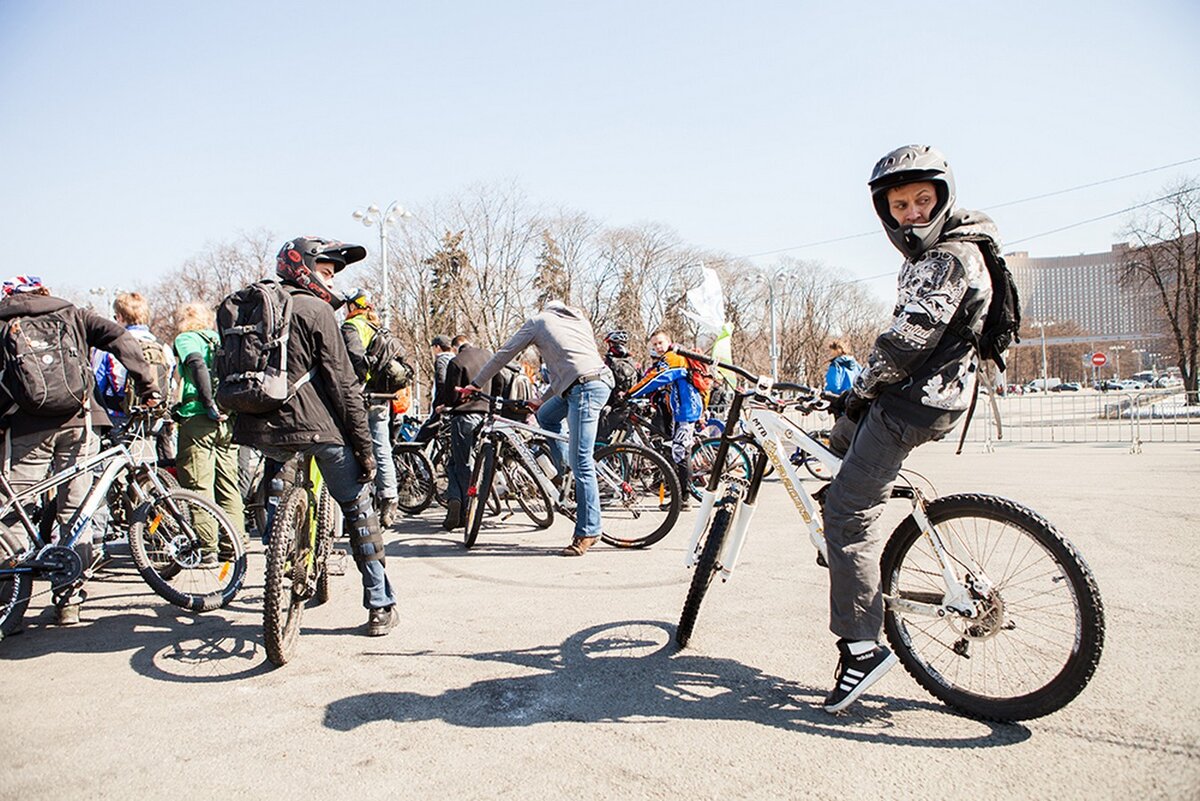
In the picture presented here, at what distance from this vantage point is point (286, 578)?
3.95 meters

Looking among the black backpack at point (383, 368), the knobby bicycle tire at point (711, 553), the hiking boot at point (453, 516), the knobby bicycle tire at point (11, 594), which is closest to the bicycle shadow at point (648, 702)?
→ the knobby bicycle tire at point (711, 553)

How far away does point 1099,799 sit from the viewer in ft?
8.00

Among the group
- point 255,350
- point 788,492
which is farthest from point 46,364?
point 788,492

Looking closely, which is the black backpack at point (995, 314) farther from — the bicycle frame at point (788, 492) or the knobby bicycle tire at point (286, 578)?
the knobby bicycle tire at point (286, 578)

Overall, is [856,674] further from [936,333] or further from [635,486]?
[635,486]

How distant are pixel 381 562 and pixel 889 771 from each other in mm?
2756

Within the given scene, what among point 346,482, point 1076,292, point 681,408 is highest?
point 1076,292

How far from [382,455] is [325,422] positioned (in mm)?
3104

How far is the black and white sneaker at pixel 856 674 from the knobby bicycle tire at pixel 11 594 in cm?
419

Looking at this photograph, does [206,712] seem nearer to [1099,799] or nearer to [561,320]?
[1099,799]

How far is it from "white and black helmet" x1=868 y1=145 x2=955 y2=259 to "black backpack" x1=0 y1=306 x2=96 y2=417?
4.49 metres

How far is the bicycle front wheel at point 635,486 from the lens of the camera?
6.75m

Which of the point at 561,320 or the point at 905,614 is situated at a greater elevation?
the point at 561,320

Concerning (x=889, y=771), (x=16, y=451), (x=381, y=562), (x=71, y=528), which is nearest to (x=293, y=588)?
(x=381, y=562)
